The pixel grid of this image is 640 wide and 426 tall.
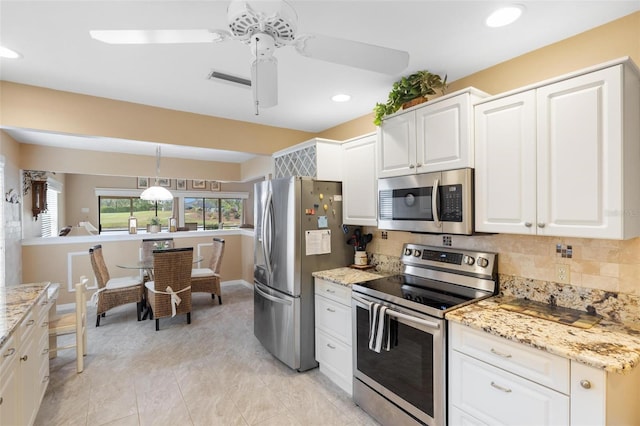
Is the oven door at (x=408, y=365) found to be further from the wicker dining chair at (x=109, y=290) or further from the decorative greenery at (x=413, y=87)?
the wicker dining chair at (x=109, y=290)

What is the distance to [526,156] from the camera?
1.73 metres

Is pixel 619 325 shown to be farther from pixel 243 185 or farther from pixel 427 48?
pixel 243 185

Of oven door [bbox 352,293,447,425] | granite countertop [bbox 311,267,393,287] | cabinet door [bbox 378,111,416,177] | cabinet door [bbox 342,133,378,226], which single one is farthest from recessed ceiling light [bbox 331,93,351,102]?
oven door [bbox 352,293,447,425]

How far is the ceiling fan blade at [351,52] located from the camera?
50.1 inches

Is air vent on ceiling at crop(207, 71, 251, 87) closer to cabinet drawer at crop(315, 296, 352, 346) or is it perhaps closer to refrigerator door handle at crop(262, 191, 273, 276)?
refrigerator door handle at crop(262, 191, 273, 276)

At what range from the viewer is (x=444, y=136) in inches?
81.4

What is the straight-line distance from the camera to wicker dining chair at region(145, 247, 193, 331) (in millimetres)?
3787

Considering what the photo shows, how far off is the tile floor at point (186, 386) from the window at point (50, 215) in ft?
10.3

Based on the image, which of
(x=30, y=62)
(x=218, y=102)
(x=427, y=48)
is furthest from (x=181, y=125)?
(x=427, y=48)

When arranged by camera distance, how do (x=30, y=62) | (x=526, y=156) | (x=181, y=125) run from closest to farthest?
→ 1. (x=526, y=156)
2. (x=30, y=62)
3. (x=181, y=125)

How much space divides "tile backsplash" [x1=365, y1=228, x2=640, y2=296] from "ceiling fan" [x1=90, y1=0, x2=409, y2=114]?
141 centimetres

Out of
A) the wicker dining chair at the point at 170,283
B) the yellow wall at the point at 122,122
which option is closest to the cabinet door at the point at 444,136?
the yellow wall at the point at 122,122

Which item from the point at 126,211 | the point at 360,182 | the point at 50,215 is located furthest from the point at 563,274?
the point at 126,211

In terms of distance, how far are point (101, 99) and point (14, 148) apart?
238 centimetres
